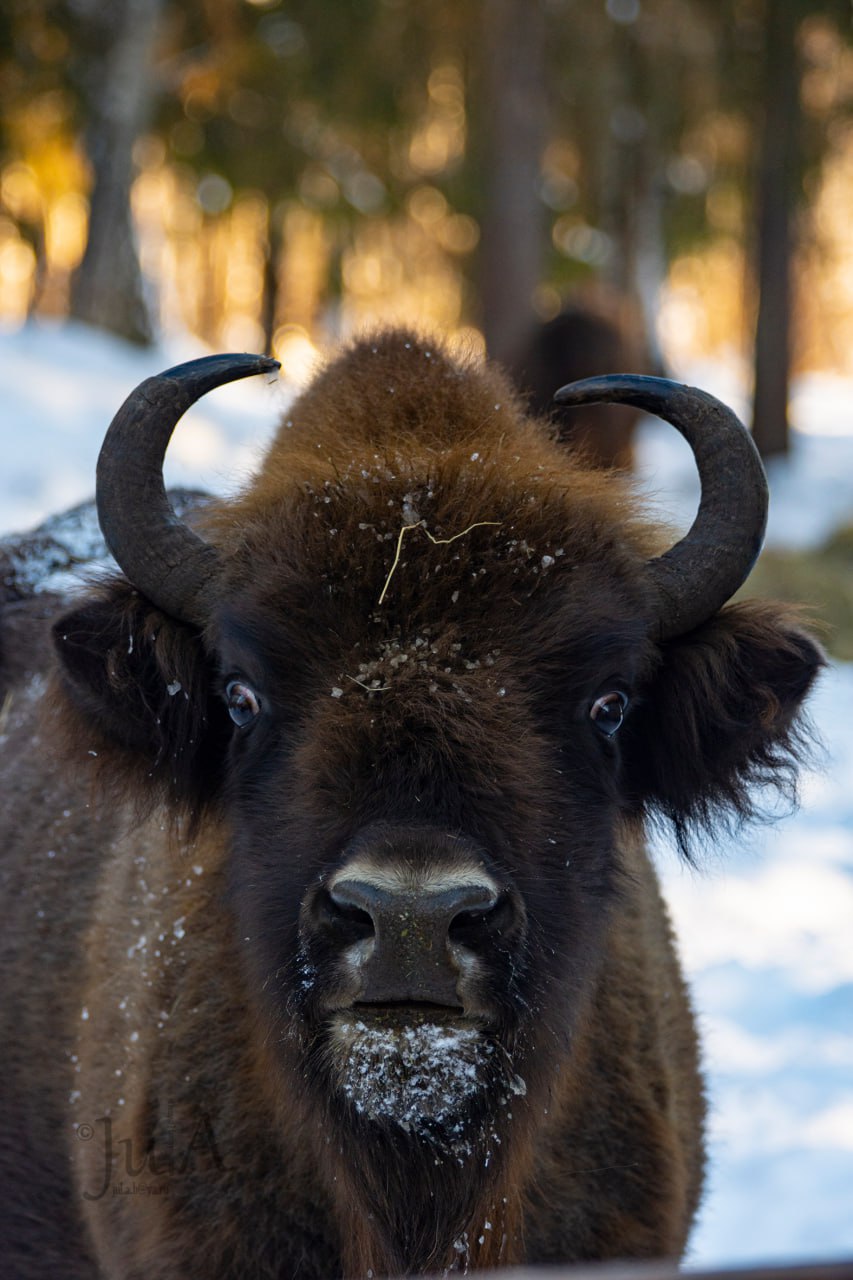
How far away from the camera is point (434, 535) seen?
2936 millimetres

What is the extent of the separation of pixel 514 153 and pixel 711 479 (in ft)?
45.8

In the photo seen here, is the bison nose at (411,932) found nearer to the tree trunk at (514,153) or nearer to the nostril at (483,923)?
the nostril at (483,923)

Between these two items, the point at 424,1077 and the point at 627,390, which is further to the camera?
the point at 627,390

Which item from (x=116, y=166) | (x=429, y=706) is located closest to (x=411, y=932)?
(x=429, y=706)

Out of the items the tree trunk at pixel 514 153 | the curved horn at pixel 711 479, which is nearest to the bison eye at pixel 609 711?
the curved horn at pixel 711 479

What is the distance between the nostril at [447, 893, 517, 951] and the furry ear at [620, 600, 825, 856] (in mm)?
941

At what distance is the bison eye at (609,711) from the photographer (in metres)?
3.05

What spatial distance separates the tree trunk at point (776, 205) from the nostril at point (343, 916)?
17148 mm

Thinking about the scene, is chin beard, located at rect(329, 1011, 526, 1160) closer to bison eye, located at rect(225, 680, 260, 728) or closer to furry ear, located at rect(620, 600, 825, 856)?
bison eye, located at rect(225, 680, 260, 728)

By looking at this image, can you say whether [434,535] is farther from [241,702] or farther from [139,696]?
[139,696]

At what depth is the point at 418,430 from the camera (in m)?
3.41

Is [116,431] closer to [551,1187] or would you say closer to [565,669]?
[565,669]

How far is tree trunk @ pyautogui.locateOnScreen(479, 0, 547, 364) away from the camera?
627 inches

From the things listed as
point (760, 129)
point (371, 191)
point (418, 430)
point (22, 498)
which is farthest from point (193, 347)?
point (418, 430)
